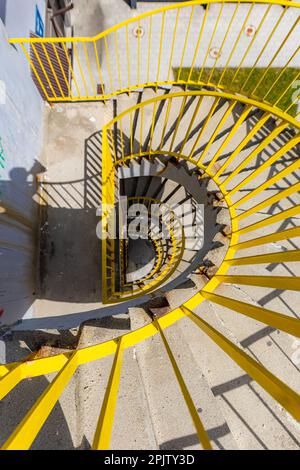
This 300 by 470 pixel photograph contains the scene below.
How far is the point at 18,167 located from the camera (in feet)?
Result: 11.8

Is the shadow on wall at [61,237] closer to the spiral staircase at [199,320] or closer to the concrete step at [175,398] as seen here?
the spiral staircase at [199,320]

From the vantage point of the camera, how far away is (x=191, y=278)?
3729mm

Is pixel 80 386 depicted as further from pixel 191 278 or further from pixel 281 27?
pixel 281 27

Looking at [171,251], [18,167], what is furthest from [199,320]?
[171,251]

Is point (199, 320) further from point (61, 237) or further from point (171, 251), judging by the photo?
point (171, 251)

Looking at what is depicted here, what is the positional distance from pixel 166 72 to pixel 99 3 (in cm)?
258

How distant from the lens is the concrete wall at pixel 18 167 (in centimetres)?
321

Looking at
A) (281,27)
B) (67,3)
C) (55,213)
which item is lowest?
(55,213)

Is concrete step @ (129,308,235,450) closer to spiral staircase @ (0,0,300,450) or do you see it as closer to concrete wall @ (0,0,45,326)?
spiral staircase @ (0,0,300,450)

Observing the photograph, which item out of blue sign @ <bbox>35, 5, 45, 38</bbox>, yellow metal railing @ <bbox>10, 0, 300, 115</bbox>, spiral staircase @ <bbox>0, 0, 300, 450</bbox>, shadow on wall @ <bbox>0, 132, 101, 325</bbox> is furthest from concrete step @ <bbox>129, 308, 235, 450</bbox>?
yellow metal railing @ <bbox>10, 0, 300, 115</bbox>

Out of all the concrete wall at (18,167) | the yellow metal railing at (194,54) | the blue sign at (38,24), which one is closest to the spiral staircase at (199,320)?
the concrete wall at (18,167)

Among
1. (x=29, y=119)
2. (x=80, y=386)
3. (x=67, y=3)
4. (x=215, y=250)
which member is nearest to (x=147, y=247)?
(x=215, y=250)

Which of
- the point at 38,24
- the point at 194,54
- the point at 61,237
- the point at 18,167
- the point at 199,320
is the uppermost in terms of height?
the point at 194,54

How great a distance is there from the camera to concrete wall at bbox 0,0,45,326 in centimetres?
321
